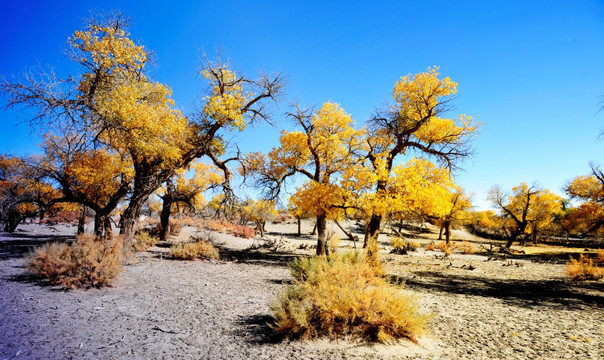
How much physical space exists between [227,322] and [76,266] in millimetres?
5041

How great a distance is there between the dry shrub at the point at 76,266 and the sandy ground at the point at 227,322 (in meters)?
0.30

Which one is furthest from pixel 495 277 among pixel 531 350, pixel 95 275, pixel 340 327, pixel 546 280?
pixel 95 275

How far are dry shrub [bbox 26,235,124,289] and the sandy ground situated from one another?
0.30m

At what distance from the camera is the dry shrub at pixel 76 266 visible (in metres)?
6.73

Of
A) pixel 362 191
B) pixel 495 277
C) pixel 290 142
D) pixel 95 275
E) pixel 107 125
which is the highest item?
pixel 290 142

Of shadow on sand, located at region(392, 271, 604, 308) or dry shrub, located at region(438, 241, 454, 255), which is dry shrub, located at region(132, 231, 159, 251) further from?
dry shrub, located at region(438, 241, 454, 255)

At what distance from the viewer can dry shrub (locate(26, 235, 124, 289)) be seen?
6.73m

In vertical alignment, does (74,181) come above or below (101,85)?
below

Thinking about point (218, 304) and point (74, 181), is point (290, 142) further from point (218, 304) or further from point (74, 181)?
point (74, 181)

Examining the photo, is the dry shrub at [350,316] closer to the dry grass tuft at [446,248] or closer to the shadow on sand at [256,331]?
the shadow on sand at [256,331]

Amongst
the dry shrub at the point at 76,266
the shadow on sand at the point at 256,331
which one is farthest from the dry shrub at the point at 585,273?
the dry shrub at the point at 76,266

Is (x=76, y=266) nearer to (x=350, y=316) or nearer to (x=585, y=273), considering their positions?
(x=350, y=316)

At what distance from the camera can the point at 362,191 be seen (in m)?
11.9

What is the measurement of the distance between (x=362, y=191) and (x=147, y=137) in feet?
30.0
